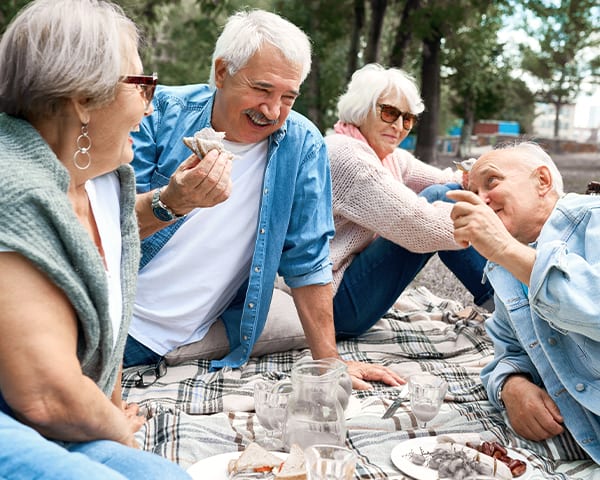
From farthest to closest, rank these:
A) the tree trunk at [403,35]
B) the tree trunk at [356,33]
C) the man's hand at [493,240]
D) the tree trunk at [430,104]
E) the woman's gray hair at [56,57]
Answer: the tree trunk at [430,104]
the tree trunk at [356,33]
the tree trunk at [403,35]
the man's hand at [493,240]
the woman's gray hair at [56,57]

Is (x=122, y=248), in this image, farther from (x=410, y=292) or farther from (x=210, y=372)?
(x=410, y=292)

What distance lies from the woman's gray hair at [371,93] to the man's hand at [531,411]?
80.7 inches

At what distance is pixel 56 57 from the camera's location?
1.87 meters

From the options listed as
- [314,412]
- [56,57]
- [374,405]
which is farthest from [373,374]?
[56,57]

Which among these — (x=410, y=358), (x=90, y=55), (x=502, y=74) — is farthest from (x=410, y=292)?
(x=502, y=74)

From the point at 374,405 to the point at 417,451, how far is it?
0.58m

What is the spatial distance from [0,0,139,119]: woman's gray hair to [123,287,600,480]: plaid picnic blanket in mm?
1376

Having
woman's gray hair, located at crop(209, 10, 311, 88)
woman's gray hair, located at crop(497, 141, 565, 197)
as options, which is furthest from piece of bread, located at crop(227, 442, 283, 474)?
woman's gray hair, located at crop(209, 10, 311, 88)

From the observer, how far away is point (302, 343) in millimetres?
4176

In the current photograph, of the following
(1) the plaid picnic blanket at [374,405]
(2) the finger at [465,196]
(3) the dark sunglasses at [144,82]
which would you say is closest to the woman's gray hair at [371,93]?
(1) the plaid picnic blanket at [374,405]

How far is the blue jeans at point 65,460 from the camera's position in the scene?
1.59 meters

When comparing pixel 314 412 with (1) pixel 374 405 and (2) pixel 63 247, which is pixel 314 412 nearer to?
(1) pixel 374 405

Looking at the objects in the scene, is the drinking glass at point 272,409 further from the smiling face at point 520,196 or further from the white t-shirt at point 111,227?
the smiling face at point 520,196

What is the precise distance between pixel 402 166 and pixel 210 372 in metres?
2.11
